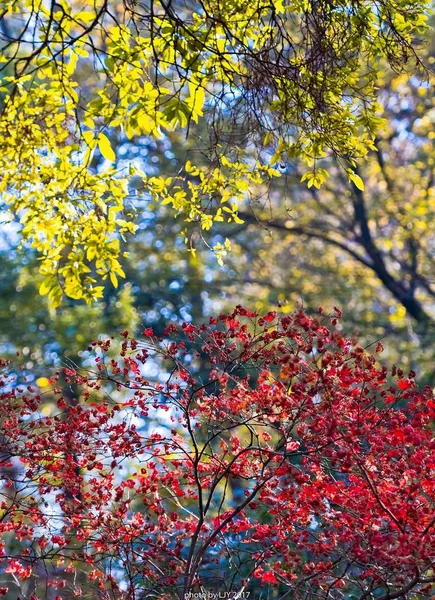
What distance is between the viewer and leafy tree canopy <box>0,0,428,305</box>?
12.9ft

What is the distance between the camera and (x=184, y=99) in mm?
4352

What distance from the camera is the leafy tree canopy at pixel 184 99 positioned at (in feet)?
Answer: 12.9

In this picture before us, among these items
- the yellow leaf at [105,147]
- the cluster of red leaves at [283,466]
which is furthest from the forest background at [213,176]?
the cluster of red leaves at [283,466]

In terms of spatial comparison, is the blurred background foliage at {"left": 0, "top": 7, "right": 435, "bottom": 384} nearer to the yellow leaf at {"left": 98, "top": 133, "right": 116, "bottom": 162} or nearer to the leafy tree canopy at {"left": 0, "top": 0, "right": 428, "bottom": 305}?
the leafy tree canopy at {"left": 0, "top": 0, "right": 428, "bottom": 305}

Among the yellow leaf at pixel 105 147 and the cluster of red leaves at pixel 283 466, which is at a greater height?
the yellow leaf at pixel 105 147

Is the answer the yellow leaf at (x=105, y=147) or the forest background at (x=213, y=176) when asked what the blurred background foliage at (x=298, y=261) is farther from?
the yellow leaf at (x=105, y=147)

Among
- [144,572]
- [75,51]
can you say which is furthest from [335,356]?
[75,51]

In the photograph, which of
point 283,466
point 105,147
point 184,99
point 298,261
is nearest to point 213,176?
point 184,99

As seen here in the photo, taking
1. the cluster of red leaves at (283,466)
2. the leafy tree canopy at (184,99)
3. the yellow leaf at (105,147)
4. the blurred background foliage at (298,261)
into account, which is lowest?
the cluster of red leaves at (283,466)

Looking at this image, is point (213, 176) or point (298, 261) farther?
point (298, 261)

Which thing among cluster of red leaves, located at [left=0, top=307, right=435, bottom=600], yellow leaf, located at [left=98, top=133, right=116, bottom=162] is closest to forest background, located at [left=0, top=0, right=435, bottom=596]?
yellow leaf, located at [left=98, top=133, right=116, bottom=162]

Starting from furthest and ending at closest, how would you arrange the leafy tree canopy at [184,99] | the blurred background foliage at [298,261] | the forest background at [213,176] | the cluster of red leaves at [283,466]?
the blurred background foliage at [298,261] < the forest background at [213,176] < the leafy tree canopy at [184,99] < the cluster of red leaves at [283,466]

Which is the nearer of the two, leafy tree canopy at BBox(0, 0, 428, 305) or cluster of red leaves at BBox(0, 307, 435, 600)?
cluster of red leaves at BBox(0, 307, 435, 600)

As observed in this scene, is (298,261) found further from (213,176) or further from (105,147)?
(105,147)
